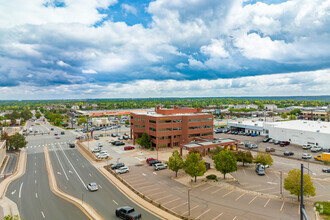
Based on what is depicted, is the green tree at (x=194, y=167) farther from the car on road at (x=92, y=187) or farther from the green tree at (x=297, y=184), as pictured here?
the car on road at (x=92, y=187)

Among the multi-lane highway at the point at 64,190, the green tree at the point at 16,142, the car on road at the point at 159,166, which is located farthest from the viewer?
the green tree at the point at 16,142

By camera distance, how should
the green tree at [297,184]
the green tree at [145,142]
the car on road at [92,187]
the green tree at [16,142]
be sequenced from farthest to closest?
the green tree at [145,142] < the green tree at [16,142] < the car on road at [92,187] < the green tree at [297,184]

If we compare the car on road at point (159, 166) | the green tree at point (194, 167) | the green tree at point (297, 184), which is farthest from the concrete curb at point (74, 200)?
the green tree at point (297, 184)

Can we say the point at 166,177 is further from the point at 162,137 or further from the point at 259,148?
the point at 259,148

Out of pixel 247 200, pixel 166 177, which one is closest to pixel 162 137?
pixel 166 177

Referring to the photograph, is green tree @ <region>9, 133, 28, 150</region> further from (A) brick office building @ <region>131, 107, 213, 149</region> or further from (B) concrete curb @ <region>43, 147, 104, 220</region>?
(A) brick office building @ <region>131, 107, 213, 149</region>

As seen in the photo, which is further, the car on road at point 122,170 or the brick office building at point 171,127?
the brick office building at point 171,127

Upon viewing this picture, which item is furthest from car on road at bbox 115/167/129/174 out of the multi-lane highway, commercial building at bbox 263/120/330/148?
commercial building at bbox 263/120/330/148
